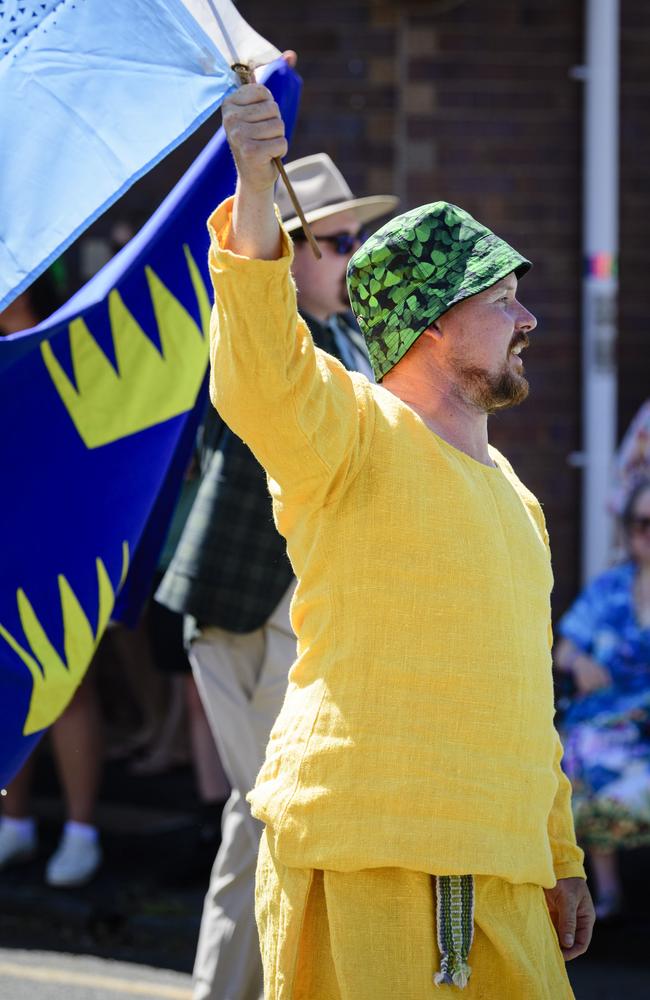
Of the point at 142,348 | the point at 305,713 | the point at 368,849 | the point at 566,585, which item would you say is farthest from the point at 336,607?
the point at 566,585

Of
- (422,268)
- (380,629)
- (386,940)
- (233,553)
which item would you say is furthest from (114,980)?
(422,268)

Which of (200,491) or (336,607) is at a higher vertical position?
(336,607)

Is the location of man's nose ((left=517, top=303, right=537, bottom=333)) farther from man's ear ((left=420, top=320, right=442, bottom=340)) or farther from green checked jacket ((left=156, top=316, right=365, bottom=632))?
green checked jacket ((left=156, top=316, right=365, bottom=632))

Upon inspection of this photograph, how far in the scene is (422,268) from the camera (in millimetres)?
2617

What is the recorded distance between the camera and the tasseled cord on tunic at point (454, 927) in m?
2.43

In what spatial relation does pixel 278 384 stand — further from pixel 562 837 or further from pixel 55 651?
pixel 55 651

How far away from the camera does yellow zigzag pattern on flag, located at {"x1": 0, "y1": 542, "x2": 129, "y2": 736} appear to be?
3.42 meters

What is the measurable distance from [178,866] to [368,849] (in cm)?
375

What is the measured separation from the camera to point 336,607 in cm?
250

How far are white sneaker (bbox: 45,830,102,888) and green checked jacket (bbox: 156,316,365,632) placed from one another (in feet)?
6.39

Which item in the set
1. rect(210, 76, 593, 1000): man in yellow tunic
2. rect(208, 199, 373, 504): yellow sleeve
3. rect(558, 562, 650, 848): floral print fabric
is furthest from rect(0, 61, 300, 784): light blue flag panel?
rect(558, 562, 650, 848): floral print fabric

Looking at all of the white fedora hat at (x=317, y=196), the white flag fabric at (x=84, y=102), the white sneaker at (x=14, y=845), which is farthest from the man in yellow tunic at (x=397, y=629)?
the white sneaker at (x=14, y=845)

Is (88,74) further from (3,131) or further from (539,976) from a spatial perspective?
(539,976)

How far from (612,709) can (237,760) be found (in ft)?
5.65
